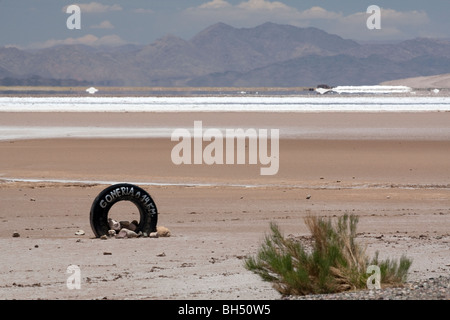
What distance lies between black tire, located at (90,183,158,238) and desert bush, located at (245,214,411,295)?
12.5 ft

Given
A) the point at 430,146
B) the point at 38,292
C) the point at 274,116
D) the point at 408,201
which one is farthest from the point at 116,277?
the point at 274,116

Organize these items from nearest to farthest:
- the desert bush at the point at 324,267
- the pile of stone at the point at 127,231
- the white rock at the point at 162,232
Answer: the desert bush at the point at 324,267 → the pile of stone at the point at 127,231 → the white rock at the point at 162,232

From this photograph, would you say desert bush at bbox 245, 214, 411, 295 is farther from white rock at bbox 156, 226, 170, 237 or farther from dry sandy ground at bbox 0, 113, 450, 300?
white rock at bbox 156, 226, 170, 237

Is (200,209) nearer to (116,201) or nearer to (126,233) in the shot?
(126,233)

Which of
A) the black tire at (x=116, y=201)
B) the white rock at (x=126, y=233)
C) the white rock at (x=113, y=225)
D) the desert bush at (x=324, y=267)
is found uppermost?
the black tire at (x=116, y=201)

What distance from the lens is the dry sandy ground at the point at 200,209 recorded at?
9930mm

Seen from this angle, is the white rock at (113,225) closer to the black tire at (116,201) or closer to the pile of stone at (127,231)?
the pile of stone at (127,231)

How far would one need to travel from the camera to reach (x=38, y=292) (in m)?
9.24

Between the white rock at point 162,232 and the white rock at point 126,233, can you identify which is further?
the white rock at point 162,232

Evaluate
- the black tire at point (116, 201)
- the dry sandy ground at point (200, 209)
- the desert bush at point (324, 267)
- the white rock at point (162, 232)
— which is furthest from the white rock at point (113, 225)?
the desert bush at point (324, 267)

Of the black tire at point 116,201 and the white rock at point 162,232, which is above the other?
the black tire at point 116,201

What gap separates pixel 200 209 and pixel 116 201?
3.39 m

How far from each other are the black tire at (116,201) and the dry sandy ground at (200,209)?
38 cm

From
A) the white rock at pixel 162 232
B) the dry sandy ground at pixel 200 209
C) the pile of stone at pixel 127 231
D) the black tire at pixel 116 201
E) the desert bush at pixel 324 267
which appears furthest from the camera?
the white rock at pixel 162 232
